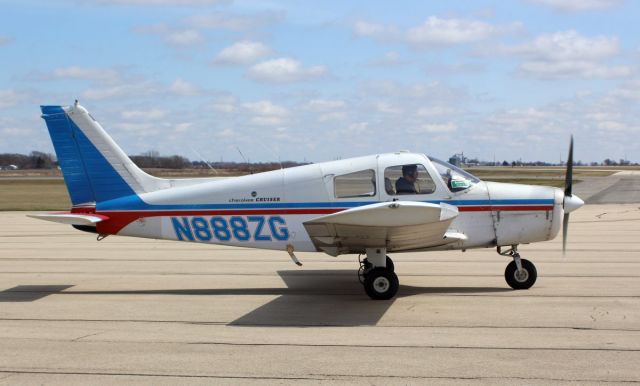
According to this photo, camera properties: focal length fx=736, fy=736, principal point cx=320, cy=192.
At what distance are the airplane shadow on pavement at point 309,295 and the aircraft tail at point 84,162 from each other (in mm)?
1567

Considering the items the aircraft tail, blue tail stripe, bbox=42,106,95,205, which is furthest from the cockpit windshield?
blue tail stripe, bbox=42,106,95,205

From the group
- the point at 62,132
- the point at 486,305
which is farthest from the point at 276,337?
the point at 62,132

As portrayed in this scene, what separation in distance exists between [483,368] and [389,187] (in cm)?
424

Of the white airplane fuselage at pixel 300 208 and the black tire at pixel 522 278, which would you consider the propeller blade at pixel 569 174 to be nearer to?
the white airplane fuselage at pixel 300 208

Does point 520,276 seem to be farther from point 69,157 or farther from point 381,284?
point 69,157

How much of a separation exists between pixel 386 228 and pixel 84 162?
5.02 m

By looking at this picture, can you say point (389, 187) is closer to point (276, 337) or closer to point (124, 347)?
point (276, 337)

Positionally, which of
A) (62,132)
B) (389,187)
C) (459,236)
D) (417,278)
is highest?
(62,132)

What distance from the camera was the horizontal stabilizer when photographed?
1057 cm

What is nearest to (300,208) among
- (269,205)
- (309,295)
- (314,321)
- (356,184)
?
(269,205)

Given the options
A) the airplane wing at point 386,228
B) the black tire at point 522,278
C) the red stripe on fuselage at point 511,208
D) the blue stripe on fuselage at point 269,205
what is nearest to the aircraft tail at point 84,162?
the blue stripe on fuselage at point 269,205

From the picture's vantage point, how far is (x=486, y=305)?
9.80 metres

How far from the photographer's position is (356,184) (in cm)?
1080

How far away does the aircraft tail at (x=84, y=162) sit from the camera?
451 inches
